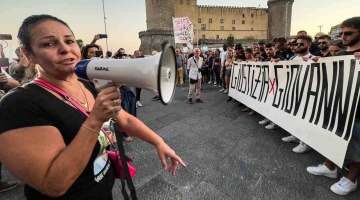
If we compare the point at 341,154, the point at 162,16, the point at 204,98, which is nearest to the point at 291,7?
the point at 162,16

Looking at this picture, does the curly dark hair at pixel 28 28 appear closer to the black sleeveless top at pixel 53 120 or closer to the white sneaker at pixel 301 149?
the black sleeveless top at pixel 53 120

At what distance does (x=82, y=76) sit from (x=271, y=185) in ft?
7.04

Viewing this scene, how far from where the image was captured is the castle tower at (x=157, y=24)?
36500 millimetres

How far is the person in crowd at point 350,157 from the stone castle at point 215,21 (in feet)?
118

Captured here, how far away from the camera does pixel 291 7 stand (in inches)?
1770

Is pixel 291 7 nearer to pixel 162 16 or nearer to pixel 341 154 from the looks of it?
pixel 162 16

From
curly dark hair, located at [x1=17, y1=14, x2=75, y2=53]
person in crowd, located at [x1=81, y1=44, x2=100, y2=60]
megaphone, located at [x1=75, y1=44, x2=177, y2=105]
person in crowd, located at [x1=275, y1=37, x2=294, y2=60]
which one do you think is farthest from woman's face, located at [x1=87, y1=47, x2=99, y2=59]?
person in crowd, located at [x1=275, y1=37, x2=294, y2=60]

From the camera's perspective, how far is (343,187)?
1.96m

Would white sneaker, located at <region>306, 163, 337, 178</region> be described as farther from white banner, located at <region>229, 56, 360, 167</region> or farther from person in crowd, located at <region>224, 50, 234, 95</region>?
person in crowd, located at <region>224, 50, 234, 95</region>

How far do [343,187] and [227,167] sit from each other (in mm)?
1168

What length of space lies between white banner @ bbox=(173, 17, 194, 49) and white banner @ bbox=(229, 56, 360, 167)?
8.74 m

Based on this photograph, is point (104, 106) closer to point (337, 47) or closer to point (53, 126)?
point (53, 126)

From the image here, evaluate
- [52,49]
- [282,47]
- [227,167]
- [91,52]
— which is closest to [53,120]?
[52,49]

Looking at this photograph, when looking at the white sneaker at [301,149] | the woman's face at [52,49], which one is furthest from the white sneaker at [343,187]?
the woman's face at [52,49]
